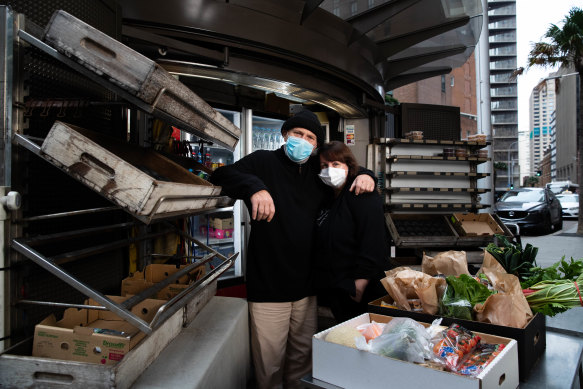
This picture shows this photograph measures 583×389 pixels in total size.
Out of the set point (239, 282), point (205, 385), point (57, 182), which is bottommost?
point (239, 282)

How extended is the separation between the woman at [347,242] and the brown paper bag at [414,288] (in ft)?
1.05

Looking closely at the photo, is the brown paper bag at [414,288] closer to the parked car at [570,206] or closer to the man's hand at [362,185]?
the man's hand at [362,185]

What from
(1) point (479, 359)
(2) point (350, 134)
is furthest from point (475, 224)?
(1) point (479, 359)

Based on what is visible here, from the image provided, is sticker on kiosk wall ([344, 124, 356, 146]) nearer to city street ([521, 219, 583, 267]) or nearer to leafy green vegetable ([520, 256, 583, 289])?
A: city street ([521, 219, 583, 267])

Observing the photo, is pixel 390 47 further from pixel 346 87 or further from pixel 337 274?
pixel 337 274

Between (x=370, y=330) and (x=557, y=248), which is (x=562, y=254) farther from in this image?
(x=370, y=330)

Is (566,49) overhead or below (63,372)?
overhead

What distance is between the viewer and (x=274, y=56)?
400 cm

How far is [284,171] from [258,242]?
44 cm

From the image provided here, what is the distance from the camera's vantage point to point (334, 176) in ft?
6.84

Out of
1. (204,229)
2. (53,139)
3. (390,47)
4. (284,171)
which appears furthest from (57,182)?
(390,47)

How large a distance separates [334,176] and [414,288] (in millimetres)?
771

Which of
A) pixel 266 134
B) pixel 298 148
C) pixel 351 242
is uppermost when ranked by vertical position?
pixel 266 134

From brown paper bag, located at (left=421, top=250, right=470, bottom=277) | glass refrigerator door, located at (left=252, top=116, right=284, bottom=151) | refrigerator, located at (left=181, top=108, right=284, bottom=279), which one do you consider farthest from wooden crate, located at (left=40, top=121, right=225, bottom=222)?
Result: glass refrigerator door, located at (left=252, top=116, right=284, bottom=151)
